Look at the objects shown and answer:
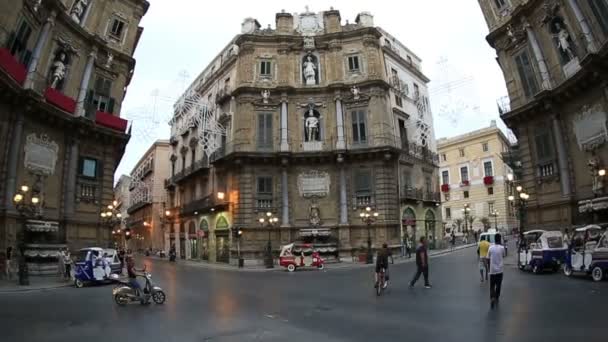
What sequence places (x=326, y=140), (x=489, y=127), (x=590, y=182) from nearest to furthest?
(x=590, y=182)
(x=326, y=140)
(x=489, y=127)

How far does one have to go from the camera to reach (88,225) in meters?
25.6

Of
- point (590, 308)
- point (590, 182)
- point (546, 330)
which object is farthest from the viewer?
point (590, 182)

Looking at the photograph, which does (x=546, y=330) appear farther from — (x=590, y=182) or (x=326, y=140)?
(x=326, y=140)

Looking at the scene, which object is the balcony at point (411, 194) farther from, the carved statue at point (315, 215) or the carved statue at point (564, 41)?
the carved statue at point (564, 41)

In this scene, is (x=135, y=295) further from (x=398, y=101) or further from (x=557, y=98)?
(x=398, y=101)

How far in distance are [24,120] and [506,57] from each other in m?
28.5

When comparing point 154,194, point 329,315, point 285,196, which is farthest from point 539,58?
point 154,194

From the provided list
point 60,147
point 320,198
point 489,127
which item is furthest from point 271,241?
point 489,127

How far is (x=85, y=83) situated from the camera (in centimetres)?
2570

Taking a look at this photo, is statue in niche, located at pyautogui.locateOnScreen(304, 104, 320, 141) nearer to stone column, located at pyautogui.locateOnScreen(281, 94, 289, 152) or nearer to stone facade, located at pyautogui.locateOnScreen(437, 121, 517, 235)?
stone column, located at pyautogui.locateOnScreen(281, 94, 289, 152)

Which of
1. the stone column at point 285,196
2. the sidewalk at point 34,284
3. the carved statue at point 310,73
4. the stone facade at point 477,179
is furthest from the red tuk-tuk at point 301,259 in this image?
the stone facade at point 477,179

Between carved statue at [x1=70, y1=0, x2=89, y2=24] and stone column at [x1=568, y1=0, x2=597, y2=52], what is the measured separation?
27084 millimetres

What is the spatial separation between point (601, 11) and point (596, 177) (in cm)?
771

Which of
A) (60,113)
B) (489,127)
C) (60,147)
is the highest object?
(489,127)
